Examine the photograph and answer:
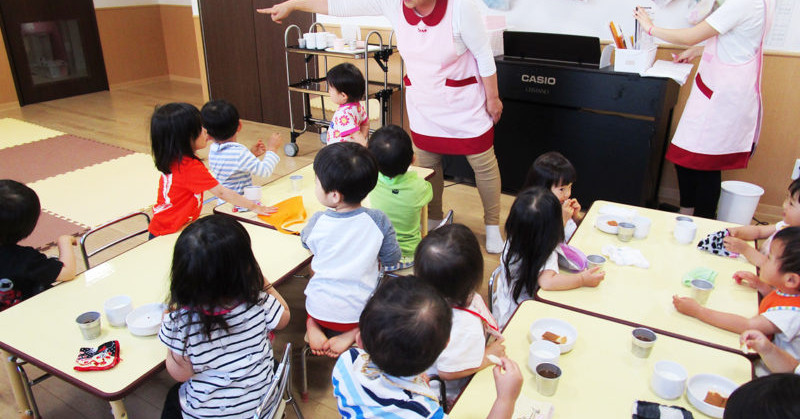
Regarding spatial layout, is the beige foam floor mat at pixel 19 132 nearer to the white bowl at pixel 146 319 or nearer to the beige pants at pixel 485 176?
the beige pants at pixel 485 176

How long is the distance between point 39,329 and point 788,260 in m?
2.14

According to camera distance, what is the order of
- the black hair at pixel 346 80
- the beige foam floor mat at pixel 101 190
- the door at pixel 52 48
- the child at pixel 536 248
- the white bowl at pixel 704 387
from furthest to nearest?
the door at pixel 52 48, the beige foam floor mat at pixel 101 190, the black hair at pixel 346 80, the child at pixel 536 248, the white bowl at pixel 704 387

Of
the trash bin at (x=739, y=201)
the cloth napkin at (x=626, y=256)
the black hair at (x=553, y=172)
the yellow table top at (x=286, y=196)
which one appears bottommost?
the trash bin at (x=739, y=201)

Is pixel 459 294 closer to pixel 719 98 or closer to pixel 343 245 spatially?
pixel 343 245

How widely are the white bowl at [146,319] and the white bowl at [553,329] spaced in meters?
1.07

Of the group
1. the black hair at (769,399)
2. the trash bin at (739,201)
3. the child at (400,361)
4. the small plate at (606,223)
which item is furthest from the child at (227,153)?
the trash bin at (739,201)

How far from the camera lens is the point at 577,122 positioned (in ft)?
12.0

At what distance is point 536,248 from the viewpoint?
72.4 inches

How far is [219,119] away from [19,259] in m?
1.00

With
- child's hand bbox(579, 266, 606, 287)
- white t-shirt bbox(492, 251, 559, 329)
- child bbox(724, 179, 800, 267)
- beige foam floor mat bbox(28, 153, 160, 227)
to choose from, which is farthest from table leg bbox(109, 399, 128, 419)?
beige foam floor mat bbox(28, 153, 160, 227)

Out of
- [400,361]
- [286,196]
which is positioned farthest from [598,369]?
[286,196]

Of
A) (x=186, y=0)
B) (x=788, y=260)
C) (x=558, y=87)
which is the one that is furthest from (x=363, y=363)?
(x=186, y=0)

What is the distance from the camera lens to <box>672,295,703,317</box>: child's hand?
5.48 feet

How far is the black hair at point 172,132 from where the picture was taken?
7.33ft
